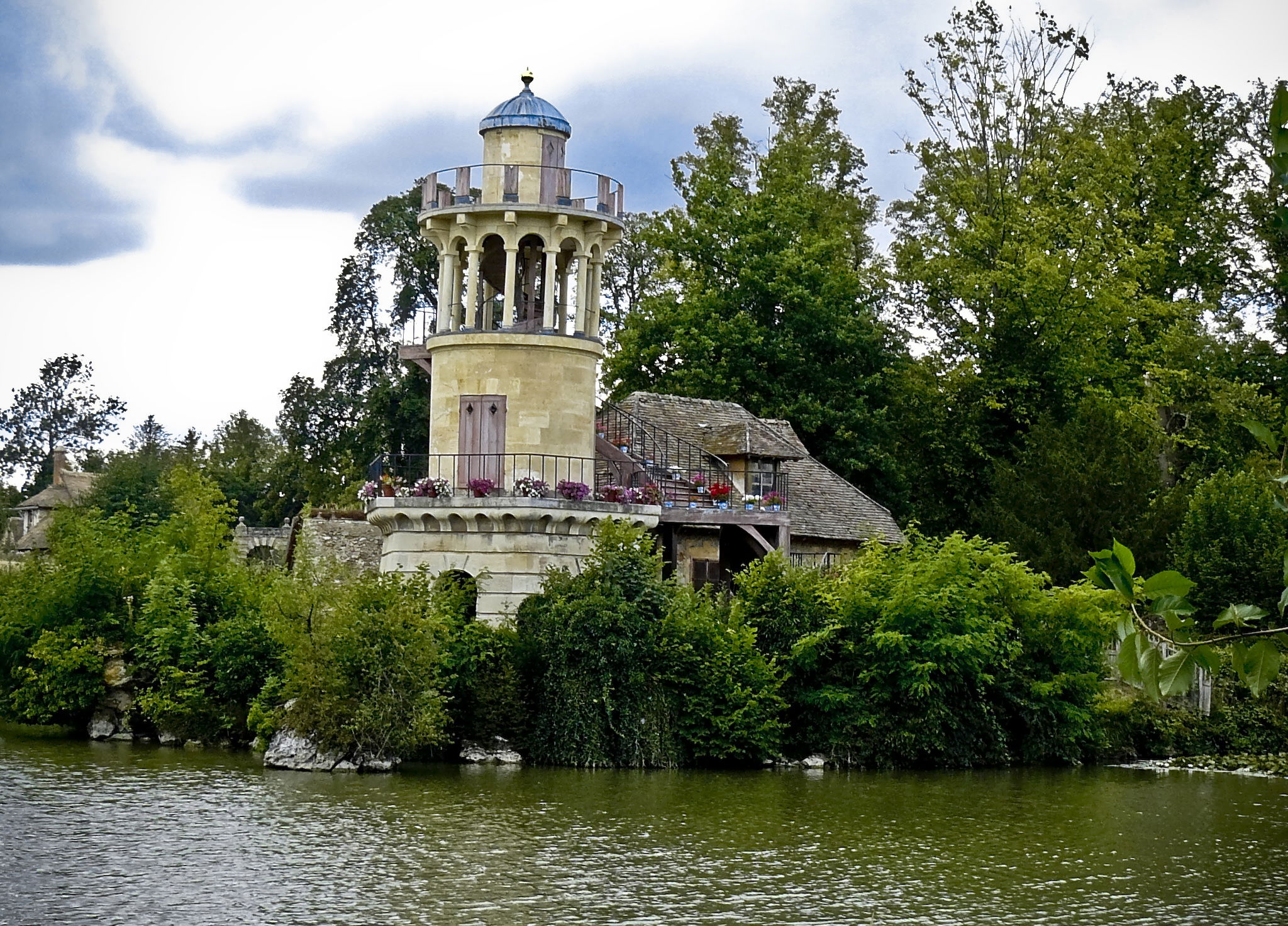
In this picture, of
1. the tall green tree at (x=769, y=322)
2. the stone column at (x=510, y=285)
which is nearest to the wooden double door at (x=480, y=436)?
the stone column at (x=510, y=285)

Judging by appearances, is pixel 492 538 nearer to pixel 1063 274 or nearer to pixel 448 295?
pixel 448 295

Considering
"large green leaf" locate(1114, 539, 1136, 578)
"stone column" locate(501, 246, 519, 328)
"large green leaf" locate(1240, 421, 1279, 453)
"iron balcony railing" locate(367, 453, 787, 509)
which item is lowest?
"large green leaf" locate(1114, 539, 1136, 578)

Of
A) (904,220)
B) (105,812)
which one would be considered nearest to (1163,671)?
(105,812)

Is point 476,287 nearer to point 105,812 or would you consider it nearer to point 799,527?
point 799,527

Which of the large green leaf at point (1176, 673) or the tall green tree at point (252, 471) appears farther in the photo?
the tall green tree at point (252, 471)

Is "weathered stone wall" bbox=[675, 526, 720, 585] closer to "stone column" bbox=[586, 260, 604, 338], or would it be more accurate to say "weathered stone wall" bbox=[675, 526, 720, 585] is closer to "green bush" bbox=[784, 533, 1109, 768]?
"stone column" bbox=[586, 260, 604, 338]

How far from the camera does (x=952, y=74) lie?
5416cm

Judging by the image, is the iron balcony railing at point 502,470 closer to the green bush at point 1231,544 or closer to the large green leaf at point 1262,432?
the green bush at point 1231,544

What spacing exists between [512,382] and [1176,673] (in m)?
29.3

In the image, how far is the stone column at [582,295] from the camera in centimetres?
3675

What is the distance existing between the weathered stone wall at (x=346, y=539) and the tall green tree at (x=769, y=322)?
13.1 meters

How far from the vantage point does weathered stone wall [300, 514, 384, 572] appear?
1617 inches

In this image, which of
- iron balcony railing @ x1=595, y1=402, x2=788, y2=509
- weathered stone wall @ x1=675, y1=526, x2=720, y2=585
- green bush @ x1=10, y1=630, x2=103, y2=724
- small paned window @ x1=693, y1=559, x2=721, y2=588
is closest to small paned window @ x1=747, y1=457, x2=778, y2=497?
iron balcony railing @ x1=595, y1=402, x2=788, y2=509

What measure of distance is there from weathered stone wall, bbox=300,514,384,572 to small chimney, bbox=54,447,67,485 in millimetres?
49100
